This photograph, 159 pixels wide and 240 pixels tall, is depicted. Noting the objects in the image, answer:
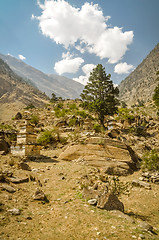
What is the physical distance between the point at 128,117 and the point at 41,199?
24.7 meters

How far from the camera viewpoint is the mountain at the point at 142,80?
4379 inches

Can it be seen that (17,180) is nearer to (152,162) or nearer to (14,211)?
(14,211)

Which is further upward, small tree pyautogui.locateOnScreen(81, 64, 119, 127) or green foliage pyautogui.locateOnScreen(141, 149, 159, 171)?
small tree pyautogui.locateOnScreen(81, 64, 119, 127)

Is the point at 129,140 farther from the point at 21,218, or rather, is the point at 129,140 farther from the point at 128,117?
the point at 21,218

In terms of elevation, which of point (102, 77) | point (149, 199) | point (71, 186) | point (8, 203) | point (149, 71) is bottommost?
point (149, 199)

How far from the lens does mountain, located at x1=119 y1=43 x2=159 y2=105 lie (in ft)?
365

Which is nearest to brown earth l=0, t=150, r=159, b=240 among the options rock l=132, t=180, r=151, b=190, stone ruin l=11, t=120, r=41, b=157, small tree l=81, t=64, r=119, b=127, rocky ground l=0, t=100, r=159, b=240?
rocky ground l=0, t=100, r=159, b=240

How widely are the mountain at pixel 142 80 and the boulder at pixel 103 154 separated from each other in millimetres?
103150

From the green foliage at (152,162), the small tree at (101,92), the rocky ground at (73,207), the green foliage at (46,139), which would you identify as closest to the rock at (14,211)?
the rocky ground at (73,207)

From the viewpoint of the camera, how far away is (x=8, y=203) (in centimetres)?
369

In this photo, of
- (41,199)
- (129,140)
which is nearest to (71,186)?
(41,199)

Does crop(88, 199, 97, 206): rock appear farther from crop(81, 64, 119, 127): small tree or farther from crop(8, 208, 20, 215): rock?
crop(81, 64, 119, 127): small tree

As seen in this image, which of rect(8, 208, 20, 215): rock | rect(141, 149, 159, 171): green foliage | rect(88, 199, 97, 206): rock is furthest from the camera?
rect(141, 149, 159, 171): green foliage

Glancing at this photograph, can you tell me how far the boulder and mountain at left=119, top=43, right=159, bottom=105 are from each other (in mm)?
103150
